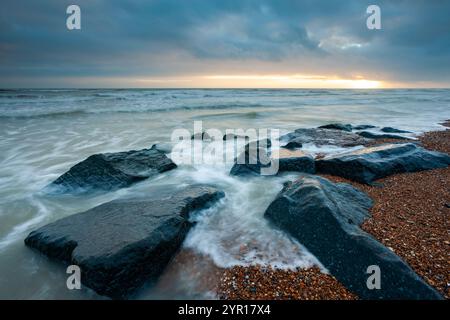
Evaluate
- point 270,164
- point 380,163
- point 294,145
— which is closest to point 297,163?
point 270,164

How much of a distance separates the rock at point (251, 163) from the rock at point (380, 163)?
1153mm

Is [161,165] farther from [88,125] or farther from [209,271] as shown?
[88,125]

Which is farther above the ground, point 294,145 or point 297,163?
point 294,145

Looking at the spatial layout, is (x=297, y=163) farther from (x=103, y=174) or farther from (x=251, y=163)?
(x=103, y=174)

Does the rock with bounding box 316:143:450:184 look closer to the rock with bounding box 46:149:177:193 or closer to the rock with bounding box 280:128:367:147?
the rock with bounding box 280:128:367:147

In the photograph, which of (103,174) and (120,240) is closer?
(120,240)

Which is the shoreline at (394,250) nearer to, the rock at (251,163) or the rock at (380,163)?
the rock at (380,163)

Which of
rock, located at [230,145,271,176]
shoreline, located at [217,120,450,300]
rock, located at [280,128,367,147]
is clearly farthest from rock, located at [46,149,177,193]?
rock, located at [280,128,367,147]

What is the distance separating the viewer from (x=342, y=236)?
2.87 m

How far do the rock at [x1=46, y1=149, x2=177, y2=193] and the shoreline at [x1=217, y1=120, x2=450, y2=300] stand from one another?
3225mm

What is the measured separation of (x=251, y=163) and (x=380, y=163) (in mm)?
2523

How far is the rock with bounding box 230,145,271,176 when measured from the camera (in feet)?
18.9

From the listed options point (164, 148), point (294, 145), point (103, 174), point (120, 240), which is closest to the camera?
point (120, 240)
